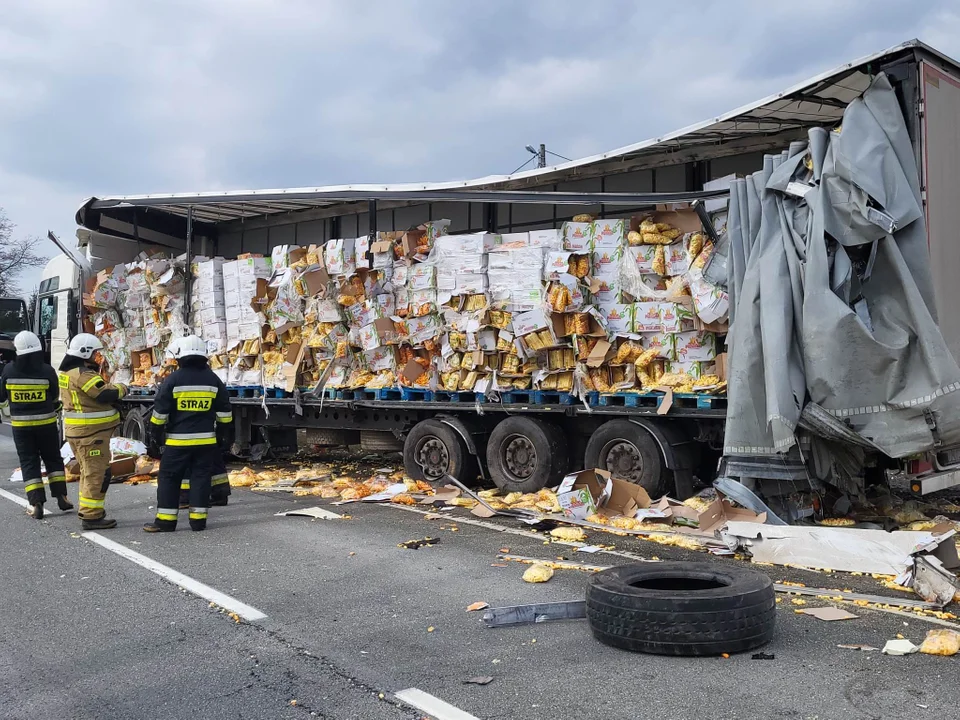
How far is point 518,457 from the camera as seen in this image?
9.38m

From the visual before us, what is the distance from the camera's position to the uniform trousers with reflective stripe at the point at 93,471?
7.96m

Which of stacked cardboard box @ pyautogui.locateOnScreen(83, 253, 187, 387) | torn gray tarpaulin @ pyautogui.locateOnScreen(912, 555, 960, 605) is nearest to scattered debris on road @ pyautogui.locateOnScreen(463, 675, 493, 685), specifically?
torn gray tarpaulin @ pyautogui.locateOnScreen(912, 555, 960, 605)

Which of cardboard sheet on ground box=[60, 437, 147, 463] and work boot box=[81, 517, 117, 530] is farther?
cardboard sheet on ground box=[60, 437, 147, 463]

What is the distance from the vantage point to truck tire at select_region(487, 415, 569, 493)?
8.99 metres

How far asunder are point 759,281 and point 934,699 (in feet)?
12.4

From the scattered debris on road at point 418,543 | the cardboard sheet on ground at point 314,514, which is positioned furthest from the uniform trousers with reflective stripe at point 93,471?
the scattered debris on road at point 418,543

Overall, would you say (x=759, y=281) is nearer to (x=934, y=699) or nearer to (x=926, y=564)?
(x=926, y=564)

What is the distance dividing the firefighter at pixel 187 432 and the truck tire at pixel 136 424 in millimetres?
6320

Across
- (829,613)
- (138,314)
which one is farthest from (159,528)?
(138,314)

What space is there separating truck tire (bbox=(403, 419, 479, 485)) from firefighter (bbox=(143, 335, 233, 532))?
2.63 metres

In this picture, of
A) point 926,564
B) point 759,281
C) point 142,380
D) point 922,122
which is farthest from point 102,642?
point 142,380

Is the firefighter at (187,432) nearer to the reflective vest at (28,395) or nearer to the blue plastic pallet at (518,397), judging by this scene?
the reflective vest at (28,395)

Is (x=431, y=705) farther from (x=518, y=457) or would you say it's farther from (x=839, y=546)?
(x=518, y=457)

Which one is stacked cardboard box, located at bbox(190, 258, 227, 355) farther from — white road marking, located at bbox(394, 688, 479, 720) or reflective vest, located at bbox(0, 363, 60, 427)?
white road marking, located at bbox(394, 688, 479, 720)
